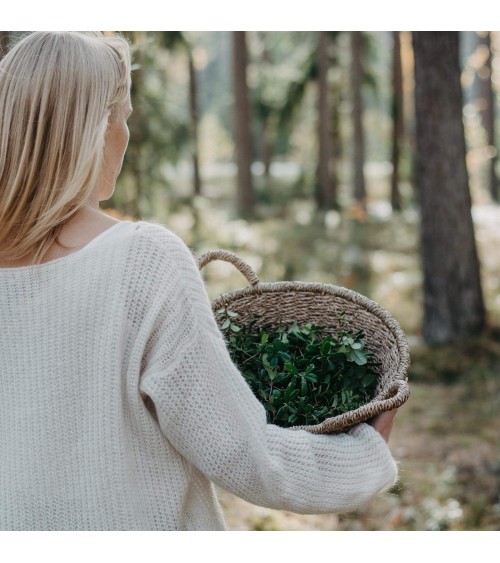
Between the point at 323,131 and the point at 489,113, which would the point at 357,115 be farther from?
the point at 489,113

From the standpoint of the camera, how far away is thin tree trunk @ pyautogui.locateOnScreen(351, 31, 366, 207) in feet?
52.8

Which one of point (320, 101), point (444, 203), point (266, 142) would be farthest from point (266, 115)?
point (444, 203)

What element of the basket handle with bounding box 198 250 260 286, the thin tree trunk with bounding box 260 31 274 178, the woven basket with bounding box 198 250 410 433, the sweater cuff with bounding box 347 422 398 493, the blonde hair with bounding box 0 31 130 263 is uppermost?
the blonde hair with bounding box 0 31 130 263

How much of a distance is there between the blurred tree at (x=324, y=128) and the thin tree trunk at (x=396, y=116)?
4.69 feet

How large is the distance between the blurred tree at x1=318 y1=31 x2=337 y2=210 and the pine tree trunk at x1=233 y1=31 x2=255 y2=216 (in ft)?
5.24

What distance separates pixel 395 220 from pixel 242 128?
13.0ft

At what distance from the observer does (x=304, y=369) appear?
2.13 metres

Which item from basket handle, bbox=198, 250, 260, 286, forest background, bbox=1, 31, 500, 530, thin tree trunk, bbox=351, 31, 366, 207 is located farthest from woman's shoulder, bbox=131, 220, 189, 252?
thin tree trunk, bbox=351, 31, 366, 207

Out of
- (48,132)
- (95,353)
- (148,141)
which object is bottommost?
(148,141)

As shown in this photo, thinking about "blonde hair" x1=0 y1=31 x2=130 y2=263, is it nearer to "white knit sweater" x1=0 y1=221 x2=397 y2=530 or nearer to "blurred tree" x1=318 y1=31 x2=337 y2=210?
"white knit sweater" x1=0 y1=221 x2=397 y2=530

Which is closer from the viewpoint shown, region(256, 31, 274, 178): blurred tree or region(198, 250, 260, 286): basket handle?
region(198, 250, 260, 286): basket handle

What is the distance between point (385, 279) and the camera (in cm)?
1098

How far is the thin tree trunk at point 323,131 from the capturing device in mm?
16156
